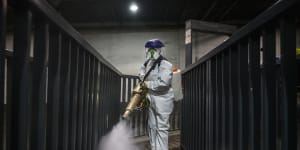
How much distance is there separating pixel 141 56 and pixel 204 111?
482 centimetres

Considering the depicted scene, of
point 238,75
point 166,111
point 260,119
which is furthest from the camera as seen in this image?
point 166,111

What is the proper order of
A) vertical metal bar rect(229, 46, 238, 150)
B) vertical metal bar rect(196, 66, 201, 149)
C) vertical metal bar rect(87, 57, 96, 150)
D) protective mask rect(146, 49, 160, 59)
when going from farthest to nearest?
protective mask rect(146, 49, 160, 59)
vertical metal bar rect(196, 66, 201, 149)
vertical metal bar rect(87, 57, 96, 150)
vertical metal bar rect(229, 46, 238, 150)

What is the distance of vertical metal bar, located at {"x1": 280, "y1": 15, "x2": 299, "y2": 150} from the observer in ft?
2.26

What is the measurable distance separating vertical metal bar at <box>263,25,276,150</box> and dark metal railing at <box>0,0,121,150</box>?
0.75 m

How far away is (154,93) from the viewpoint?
2.94 meters

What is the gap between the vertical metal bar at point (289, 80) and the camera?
69 centimetres

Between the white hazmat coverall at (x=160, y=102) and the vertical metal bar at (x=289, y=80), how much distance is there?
2124mm

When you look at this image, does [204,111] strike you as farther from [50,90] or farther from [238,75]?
[50,90]

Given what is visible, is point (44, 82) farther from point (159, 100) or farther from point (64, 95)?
point (159, 100)

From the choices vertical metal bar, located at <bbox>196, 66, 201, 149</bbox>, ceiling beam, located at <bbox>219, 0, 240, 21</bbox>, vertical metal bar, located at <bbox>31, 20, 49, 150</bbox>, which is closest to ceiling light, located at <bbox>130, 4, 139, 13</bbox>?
ceiling beam, located at <bbox>219, 0, 240, 21</bbox>

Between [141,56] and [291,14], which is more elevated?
[141,56]

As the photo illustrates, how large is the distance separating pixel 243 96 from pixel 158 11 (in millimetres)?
4882

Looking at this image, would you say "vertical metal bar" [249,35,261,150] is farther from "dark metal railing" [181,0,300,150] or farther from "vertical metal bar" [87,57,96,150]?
"vertical metal bar" [87,57,96,150]

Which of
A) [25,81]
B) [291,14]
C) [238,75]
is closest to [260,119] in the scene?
[238,75]
